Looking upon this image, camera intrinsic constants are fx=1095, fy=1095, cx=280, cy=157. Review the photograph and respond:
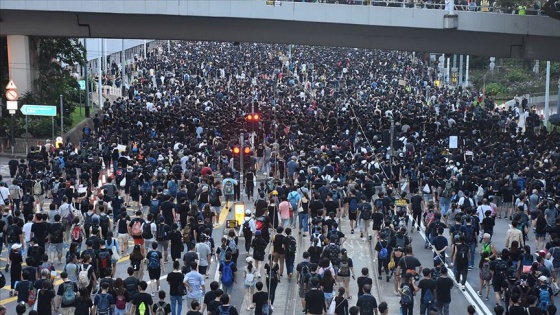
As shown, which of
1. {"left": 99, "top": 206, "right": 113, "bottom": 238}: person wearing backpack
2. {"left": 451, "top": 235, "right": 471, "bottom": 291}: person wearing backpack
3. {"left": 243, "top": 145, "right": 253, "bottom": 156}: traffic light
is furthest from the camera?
{"left": 243, "top": 145, "right": 253, "bottom": 156}: traffic light

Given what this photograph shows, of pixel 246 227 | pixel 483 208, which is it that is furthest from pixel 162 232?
pixel 483 208

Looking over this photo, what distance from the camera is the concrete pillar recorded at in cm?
4769

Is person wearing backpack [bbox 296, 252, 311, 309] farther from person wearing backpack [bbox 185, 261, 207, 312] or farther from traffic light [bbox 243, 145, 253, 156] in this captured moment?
traffic light [bbox 243, 145, 253, 156]

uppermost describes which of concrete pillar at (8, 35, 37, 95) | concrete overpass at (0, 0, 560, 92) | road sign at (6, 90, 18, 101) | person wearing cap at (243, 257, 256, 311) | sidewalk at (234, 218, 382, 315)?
concrete overpass at (0, 0, 560, 92)

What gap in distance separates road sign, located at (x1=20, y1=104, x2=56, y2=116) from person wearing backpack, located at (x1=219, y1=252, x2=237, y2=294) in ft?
72.8

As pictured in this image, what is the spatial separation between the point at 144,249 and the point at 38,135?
22.4 metres

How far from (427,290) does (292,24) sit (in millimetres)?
28829

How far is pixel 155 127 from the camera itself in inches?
1747

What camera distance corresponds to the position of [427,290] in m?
20.7

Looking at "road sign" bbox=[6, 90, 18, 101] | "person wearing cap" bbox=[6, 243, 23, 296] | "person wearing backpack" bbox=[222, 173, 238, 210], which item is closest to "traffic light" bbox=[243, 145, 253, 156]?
"person wearing backpack" bbox=[222, 173, 238, 210]

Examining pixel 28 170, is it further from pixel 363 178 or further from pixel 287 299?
pixel 287 299

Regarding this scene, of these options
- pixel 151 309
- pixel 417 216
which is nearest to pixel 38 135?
pixel 417 216

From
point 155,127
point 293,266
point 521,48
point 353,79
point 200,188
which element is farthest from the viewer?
point 353,79

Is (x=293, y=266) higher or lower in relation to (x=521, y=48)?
lower
